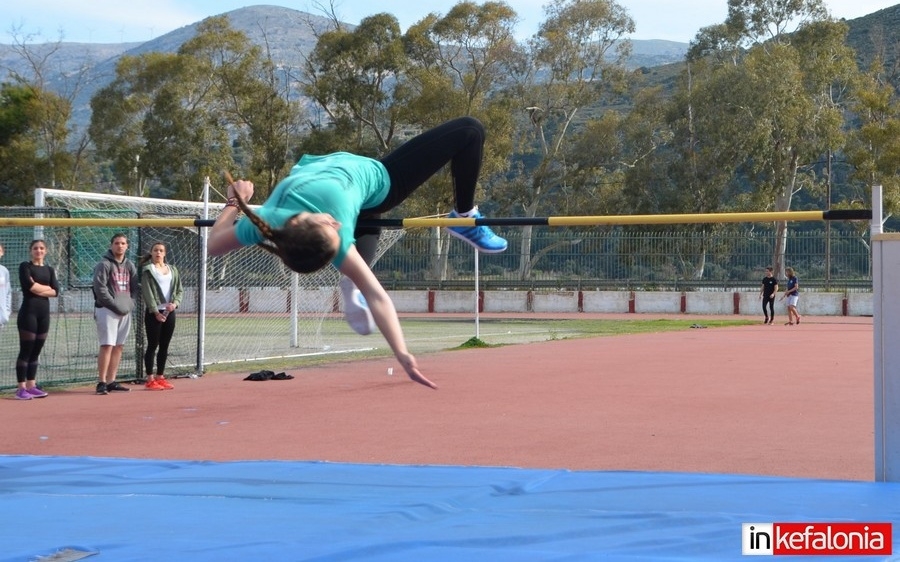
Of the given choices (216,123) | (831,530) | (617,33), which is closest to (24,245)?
(831,530)

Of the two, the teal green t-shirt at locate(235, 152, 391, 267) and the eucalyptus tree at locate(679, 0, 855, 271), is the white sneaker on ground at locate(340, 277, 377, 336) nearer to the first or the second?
the teal green t-shirt at locate(235, 152, 391, 267)

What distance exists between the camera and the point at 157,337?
10.6 meters

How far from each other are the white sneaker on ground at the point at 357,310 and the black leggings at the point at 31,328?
19.3 feet

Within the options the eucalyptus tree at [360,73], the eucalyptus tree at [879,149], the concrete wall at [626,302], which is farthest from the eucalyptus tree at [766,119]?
the eucalyptus tree at [360,73]

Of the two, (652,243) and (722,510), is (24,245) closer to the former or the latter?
(722,510)

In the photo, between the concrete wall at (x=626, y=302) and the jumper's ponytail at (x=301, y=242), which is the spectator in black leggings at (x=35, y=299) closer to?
the jumper's ponytail at (x=301, y=242)

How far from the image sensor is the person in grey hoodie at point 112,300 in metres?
9.73

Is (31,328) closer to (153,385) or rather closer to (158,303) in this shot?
(158,303)

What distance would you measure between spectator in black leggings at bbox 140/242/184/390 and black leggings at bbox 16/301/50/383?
1.04 metres

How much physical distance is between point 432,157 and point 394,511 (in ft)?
5.29

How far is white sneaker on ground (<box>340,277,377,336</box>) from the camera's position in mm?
4168

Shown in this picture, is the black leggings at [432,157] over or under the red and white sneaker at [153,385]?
over

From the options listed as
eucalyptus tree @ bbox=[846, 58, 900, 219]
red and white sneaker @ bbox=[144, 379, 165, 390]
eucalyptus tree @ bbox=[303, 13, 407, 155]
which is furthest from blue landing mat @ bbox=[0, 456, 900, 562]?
eucalyptus tree @ bbox=[303, 13, 407, 155]

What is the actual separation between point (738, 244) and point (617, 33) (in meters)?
10.6
